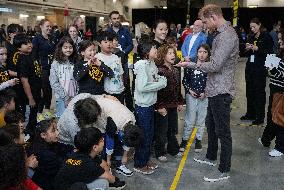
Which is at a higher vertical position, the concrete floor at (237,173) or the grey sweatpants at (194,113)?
the grey sweatpants at (194,113)

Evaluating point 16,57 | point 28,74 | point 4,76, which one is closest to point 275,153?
point 28,74

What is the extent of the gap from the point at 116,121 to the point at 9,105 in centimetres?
135

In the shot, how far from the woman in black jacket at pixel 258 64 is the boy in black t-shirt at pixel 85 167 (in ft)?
12.8

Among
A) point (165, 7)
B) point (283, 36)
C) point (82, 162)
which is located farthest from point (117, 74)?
point (165, 7)

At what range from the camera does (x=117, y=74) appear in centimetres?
445

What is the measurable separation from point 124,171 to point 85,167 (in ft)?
4.58

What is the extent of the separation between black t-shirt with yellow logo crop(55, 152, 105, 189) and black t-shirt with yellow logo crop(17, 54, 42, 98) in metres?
2.46

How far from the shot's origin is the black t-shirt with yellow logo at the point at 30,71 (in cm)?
503

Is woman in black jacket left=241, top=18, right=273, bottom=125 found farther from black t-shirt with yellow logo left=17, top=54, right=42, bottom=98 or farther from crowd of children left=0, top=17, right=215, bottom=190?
Answer: black t-shirt with yellow logo left=17, top=54, right=42, bottom=98

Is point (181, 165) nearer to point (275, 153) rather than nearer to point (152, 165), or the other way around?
point (152, 165)

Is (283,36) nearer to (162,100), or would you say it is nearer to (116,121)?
(162,100)

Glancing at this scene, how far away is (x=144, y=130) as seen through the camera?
14.0ft

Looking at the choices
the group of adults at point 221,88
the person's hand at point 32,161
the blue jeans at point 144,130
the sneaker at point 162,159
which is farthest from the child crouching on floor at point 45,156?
the group of adults at point 221,88

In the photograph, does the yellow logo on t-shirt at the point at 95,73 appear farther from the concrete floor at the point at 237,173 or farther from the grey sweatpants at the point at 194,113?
the grey sweatpants at the point at 194,113
